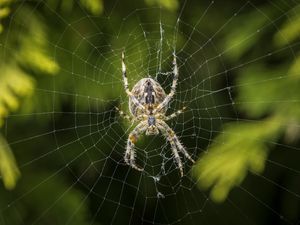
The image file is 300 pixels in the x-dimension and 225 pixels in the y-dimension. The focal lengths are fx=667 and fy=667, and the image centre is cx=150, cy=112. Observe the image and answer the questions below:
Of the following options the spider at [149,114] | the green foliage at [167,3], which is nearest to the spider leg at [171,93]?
the spider at [149,114]

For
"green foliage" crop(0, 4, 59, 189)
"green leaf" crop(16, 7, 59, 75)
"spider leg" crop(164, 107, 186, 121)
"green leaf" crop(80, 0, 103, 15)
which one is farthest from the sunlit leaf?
"spider leg" crop(164, 107, 186, 121)

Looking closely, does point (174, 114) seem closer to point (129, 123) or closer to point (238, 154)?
point (129, 123)

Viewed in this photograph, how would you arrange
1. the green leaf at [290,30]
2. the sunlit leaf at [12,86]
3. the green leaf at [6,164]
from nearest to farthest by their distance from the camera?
the green leaf at [290,30] < the sunlit leaf at [12,86] < the green leaf at [6,164]

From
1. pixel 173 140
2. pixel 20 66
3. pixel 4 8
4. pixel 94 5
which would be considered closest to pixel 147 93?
pixel 173 140

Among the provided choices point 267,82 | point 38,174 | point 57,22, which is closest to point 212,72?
point 267,82

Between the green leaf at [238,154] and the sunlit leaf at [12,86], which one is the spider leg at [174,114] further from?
the sunlit leaf at [12,86]

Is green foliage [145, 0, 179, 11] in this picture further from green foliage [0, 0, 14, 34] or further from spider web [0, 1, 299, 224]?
green foliage [0, 0, 14, 34]
